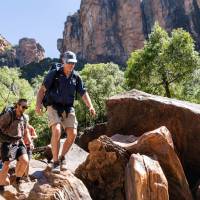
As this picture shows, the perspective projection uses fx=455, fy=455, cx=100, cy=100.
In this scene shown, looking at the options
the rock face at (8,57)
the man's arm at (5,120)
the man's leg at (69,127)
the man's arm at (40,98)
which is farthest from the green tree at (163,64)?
the rock face at (8,57)

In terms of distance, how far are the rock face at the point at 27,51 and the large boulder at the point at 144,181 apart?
130969 mm

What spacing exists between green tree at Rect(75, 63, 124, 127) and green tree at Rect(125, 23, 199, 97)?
760 cm

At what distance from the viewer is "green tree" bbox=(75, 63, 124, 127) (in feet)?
143

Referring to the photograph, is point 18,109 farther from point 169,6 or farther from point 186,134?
point 169,6

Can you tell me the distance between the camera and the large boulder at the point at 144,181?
8703mm

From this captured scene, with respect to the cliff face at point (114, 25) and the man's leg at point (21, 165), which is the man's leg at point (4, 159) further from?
the cliff face at point (114, 25)

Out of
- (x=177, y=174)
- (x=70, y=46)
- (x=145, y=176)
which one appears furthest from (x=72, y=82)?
(x=70, y=46)

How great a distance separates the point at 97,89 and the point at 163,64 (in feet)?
40.8

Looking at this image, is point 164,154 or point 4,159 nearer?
point 4,159

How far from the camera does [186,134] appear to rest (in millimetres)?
11398

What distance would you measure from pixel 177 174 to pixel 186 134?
5.93 ft

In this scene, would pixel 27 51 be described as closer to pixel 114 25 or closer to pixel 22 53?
pixel 22 53

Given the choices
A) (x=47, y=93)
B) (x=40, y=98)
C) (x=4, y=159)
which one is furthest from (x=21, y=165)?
(x=47, y=93)

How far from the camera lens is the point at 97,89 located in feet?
149
